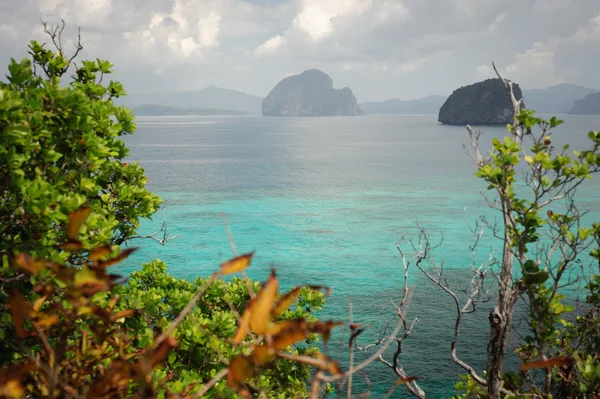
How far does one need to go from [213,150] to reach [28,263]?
117m

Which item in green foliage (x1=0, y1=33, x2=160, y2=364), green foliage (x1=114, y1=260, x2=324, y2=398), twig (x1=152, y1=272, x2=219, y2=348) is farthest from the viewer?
green foliage (x1=114, y1=260, x2=324, y2=398)

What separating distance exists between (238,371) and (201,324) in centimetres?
599

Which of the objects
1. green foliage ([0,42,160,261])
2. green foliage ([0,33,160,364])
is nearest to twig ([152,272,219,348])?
green foliage ([0,33,160,364])

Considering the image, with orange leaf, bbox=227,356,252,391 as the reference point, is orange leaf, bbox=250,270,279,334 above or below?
above

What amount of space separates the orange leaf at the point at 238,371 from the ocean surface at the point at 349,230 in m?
4.94

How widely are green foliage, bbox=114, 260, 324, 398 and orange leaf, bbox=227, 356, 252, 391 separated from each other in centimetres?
335

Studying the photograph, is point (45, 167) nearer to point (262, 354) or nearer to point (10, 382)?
point (10, 382)

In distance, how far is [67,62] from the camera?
8883 mm

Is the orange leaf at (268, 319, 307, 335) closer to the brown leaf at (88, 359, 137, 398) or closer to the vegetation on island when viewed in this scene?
the vegetation on island

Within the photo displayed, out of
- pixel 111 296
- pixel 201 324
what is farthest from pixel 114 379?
pixel 201 324

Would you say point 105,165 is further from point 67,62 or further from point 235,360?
point 235,360

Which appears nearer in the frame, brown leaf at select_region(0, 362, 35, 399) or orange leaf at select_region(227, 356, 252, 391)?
orange leaf at select_region(227, 356, 252, 391)

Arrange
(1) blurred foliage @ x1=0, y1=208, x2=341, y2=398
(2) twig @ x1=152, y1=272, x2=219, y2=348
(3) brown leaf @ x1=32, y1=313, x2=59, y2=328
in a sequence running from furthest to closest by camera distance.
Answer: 1. (3) brown leaf @ x1=32, y1=313, x2=59, y2=328
2. (1) blurred foliage @ x1=0, y1=208, x2=341, y2=398
3. (2) twig @ x1=152, y1=272, x2=219, y2=348

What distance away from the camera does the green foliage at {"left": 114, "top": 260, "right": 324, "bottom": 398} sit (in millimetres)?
6617
